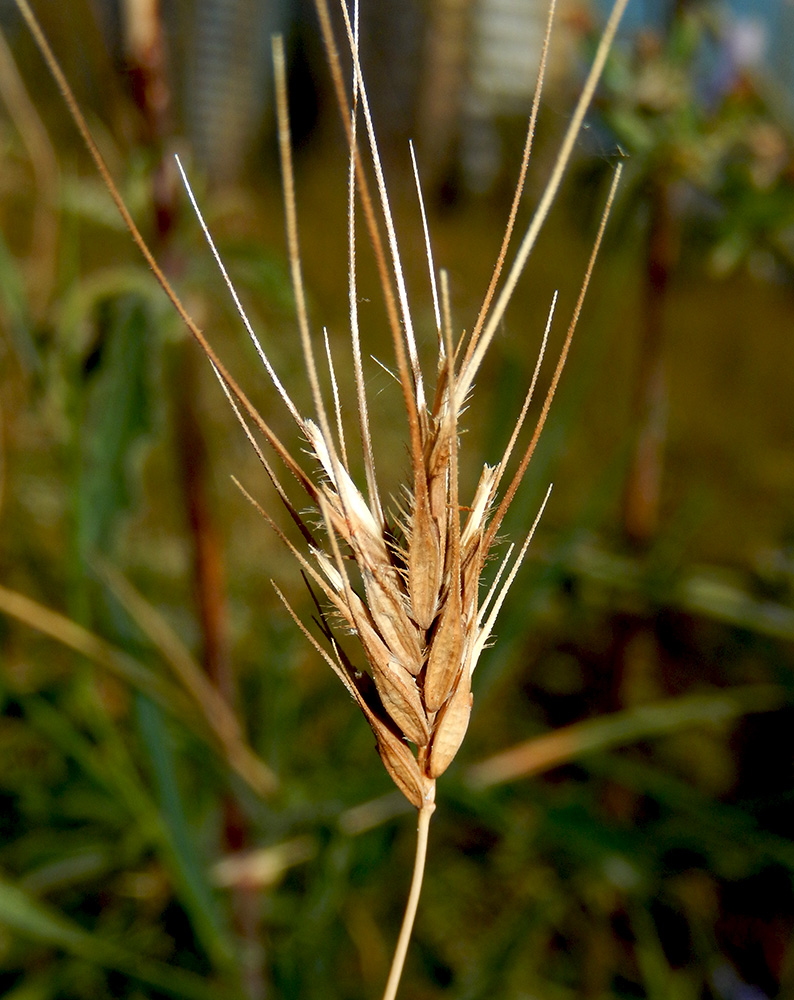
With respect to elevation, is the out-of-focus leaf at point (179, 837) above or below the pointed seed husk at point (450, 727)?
below

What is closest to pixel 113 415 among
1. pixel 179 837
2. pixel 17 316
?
pixel 17 316

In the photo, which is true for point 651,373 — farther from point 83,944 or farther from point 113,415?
point 83,944

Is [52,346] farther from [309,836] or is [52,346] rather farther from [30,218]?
[30,218]

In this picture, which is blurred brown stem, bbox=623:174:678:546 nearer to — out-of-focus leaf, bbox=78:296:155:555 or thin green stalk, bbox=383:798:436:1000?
out-of-focus leaf, bbox=78:296:155:555

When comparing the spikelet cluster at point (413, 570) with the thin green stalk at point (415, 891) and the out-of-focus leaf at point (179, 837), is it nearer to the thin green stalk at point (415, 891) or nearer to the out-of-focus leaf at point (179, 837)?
the thin green stalk at point (415, 891)

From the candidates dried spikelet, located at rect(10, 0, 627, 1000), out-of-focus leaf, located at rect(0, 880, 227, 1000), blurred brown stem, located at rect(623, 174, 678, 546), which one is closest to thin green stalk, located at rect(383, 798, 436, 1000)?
dried spikelet, located at rect(10, 0, 627, 1000)

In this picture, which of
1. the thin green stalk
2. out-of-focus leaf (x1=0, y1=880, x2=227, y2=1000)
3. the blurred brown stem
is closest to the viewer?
the thin green stalk

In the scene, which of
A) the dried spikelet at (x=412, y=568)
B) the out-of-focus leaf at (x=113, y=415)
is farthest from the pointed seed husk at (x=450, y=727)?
the out-of-focus leaf at (x=113, y=415)

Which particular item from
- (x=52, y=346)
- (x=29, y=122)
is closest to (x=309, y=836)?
(x=52, y=346)
